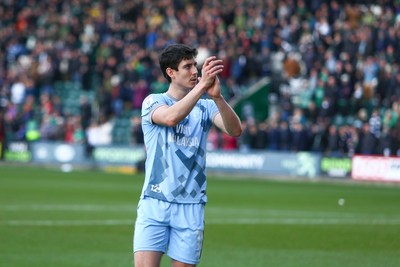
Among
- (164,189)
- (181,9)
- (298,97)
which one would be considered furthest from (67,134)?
(164,189)

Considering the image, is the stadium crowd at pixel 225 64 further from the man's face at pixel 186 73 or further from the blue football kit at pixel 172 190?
the man's face at pixel 186 73

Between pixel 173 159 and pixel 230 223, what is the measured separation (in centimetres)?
1175

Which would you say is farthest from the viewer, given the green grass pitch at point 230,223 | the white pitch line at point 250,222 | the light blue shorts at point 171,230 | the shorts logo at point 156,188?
the white pitch line at point 250,222

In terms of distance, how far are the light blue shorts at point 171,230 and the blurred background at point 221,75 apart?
2524 centimetres

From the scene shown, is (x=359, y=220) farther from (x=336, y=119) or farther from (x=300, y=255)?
(x=336, y=119)

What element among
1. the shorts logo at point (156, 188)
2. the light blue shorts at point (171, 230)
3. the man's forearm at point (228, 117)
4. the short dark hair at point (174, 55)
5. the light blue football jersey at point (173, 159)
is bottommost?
the light blue shorts at point (171, 230)

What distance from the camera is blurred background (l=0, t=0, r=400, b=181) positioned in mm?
35312

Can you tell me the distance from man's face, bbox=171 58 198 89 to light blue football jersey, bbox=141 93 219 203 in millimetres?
204

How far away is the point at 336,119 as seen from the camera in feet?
118

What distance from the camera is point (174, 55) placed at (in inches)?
318

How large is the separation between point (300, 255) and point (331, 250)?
910 millimetres

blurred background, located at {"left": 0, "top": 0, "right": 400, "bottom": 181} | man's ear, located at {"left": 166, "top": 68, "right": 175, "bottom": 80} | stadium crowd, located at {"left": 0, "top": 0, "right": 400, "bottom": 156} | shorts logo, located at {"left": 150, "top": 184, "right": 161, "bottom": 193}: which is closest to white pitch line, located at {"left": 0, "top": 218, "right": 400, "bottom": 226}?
shorts logo, located at {"left": 150, "top": 184, "right": 161, "bottom": 193}

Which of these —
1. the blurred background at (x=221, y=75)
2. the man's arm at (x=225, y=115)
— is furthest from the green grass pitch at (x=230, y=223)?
the man's arm at (x=225, y=115)

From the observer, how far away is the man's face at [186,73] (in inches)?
316
